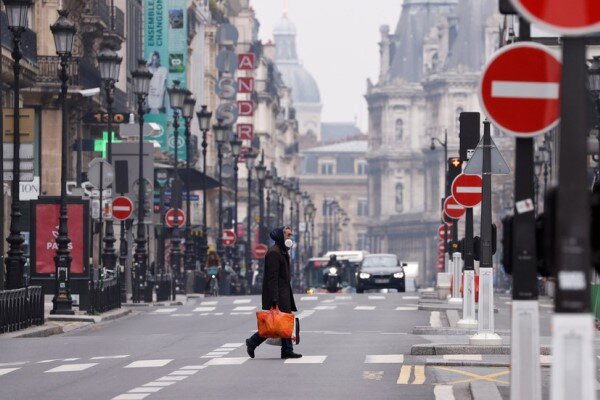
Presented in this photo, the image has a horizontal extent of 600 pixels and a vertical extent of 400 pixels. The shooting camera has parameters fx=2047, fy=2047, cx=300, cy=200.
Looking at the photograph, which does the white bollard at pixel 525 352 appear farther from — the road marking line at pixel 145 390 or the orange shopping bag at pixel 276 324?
the orange shopping bag at pixel 276 324

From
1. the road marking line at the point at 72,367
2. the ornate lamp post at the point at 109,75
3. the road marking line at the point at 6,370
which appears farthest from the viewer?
the ornate lamp post at the point at 109,75

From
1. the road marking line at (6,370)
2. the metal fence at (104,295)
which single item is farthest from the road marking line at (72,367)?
the metal fence at (104,295)

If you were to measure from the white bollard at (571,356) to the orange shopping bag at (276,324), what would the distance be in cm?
1447

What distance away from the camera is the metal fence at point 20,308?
31562 mm

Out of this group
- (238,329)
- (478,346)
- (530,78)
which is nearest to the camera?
(530,78)

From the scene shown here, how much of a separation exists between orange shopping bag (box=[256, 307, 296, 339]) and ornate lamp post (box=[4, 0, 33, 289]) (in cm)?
1058

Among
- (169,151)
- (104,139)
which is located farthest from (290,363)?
(169,151)

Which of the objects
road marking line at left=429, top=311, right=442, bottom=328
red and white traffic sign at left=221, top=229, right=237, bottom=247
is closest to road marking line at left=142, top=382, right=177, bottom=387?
road marking line at left=429, top=311, right=442, bottom=328

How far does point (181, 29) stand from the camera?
9644cm

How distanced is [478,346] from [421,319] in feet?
49.5

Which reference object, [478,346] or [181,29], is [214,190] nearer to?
[181,29]

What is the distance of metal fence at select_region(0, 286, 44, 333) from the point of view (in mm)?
31562

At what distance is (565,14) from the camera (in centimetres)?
980

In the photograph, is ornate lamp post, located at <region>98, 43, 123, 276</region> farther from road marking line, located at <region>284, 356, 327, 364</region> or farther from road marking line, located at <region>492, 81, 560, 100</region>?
road marking line, located at <region>492, 81, 560, 100</region>
